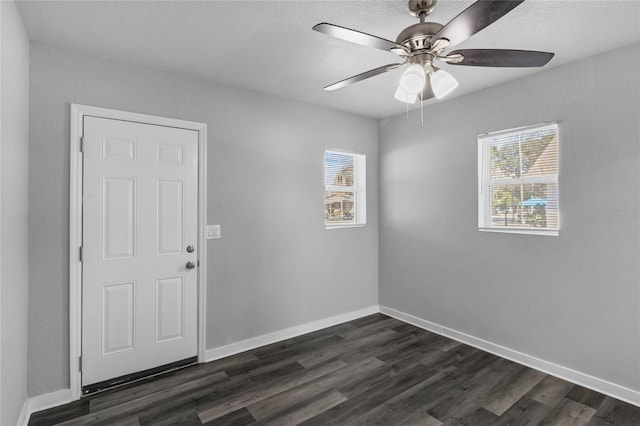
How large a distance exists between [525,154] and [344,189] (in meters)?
1.96

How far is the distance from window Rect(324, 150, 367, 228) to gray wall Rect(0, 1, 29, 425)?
8.80 ft

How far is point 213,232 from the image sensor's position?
10.1 ft

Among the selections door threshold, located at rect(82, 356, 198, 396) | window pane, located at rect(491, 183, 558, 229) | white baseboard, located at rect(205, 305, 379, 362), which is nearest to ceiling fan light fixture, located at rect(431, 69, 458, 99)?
window pane, located at rect(491, 183, 558, 229)

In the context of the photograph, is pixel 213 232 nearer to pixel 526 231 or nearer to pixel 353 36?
pixel 353 36

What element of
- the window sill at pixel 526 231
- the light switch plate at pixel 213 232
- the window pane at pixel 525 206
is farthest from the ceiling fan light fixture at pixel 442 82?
the light switch plate at pixel 213 232

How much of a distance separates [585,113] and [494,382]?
2283 millimetres

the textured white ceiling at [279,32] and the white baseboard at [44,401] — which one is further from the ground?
the textured white ceiling at [279,32]

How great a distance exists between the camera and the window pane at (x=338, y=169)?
13.0 ft

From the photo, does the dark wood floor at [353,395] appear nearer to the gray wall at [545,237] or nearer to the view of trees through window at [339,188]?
the gray wall at [545,237]

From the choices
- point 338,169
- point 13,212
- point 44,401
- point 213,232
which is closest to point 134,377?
point 44,401

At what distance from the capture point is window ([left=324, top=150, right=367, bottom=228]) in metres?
3.99

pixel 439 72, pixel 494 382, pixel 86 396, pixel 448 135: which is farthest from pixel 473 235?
pixel 86 396

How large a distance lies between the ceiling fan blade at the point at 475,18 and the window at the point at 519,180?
188cm

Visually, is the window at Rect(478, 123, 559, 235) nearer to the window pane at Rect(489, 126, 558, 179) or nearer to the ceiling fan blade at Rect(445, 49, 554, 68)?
the window pane at Rect(489, 126, 558, 179)
